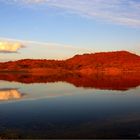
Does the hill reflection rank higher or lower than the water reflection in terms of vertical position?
lower

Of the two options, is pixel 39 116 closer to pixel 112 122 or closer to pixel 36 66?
pixel 112 122

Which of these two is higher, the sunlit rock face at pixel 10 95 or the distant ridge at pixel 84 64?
the sunlit rock face at pixel 10 95

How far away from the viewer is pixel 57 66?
138 meters

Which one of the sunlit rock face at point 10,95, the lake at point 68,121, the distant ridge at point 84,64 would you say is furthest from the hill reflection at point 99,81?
the distant ridge at point 84,64

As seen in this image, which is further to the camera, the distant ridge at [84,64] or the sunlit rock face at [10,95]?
the distant ridge at [84,64]

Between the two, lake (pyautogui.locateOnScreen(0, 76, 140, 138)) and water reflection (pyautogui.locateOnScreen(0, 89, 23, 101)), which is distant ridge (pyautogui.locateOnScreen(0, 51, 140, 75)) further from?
lake (pyautogui.locateOnScreen(0, 76, 140, 138))

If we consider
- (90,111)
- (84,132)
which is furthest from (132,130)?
(90,111)

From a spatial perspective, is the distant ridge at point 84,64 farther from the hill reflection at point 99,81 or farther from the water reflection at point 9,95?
the water reflection at point 9,95

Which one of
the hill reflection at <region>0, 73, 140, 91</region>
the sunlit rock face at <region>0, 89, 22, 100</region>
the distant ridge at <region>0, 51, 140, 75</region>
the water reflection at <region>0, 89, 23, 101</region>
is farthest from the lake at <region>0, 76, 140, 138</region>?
the distant ridge at <region>0, 51, 140, 75</region>

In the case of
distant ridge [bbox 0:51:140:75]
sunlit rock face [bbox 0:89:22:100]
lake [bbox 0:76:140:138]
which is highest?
lake [bbox 0:76:140:138]

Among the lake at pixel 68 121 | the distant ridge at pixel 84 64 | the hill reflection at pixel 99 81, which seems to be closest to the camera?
the lake at pixel 68 121

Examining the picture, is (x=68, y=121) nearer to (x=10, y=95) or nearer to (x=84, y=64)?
(x=10, y=95)

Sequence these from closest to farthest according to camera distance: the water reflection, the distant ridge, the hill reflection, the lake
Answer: the lake, the water reflection, the hill reflection, the distant ridge

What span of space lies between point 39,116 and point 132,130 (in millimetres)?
6014
